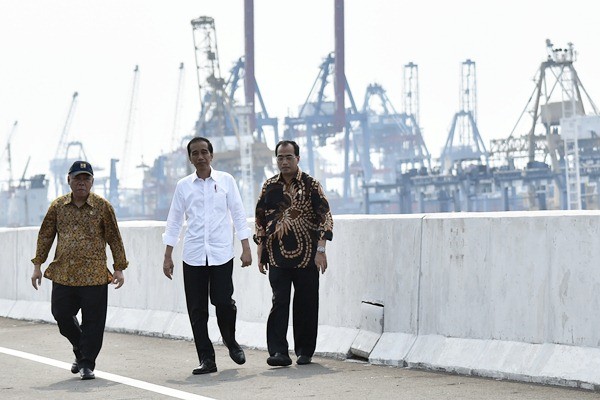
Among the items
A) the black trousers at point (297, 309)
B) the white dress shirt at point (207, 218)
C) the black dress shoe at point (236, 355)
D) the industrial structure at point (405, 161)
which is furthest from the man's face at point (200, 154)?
the industrial structure at point (405, 161)

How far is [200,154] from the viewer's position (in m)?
8.23

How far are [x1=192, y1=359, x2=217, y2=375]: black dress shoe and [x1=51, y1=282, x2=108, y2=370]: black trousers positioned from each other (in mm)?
617

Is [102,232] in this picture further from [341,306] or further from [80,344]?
[341,306]

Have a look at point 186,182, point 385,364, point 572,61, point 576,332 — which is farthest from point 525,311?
point 572,61

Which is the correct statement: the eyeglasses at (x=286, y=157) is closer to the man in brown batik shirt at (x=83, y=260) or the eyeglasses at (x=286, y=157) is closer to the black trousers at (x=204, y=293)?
the black trousers at (x=204, y=293)

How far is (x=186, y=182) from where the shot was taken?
329 inches

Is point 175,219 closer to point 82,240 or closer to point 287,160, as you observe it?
point 82,240

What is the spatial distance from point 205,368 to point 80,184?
137 cm

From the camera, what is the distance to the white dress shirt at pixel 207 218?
8.27m

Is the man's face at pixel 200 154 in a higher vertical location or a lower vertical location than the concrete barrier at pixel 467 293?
higher

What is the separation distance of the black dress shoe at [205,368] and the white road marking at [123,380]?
1.43 feet

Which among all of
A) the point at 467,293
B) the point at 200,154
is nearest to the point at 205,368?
the point at 200,154

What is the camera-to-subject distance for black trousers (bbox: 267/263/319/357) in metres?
8.49

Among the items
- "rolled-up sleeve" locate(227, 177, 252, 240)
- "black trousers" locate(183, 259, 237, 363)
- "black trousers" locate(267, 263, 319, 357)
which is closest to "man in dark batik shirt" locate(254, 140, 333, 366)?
"black trousers" locate(267, 263, 319, 357)
